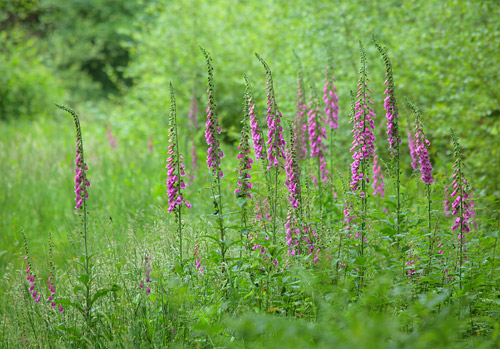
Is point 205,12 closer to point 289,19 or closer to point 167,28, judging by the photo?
point 167,28

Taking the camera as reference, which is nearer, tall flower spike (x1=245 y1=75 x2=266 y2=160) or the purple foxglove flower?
tall flower spike (x1=245 y1=75 x2=266 y2=160)

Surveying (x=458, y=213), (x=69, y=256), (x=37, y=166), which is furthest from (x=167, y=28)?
(x=458, y=213)

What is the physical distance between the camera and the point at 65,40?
856 inches

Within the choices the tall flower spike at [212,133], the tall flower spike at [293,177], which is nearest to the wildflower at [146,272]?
the tall flower spike at [212,133]

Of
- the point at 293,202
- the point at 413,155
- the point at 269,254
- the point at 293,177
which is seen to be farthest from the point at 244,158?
the point at 413,155

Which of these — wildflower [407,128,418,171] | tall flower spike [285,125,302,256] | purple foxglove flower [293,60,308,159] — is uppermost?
purple foxglove flower [293,60,308,159]

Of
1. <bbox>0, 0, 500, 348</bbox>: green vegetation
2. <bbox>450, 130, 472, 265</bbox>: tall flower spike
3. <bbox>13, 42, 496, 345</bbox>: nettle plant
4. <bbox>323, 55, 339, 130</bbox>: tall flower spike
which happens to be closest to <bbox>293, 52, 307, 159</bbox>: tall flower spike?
<bbox>0, 0, 500, 348</bbox>: green vegetation

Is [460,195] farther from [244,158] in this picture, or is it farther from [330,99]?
[330,99]

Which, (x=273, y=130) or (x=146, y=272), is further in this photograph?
(x=273, y=130)

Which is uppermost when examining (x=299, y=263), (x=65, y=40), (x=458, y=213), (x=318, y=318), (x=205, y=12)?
(x=65, y=40)

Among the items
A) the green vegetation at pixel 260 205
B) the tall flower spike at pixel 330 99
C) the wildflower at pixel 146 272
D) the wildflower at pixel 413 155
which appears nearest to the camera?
the green vegetation at pixel 260 205

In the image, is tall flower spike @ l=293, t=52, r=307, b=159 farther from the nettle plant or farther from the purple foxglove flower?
the nettle plant

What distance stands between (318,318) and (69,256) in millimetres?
3083

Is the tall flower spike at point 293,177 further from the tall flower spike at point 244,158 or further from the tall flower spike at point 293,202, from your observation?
the tall flower spike at point 244,158
